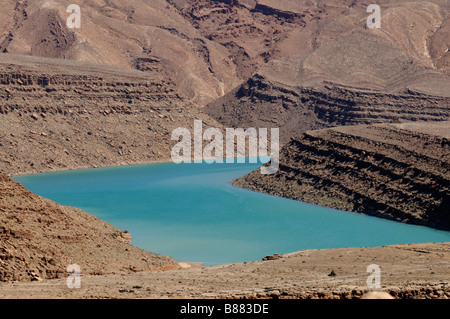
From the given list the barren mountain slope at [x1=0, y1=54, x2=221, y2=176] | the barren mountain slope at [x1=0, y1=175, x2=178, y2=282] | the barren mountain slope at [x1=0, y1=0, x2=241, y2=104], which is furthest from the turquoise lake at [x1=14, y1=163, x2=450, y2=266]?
the barren mountain slope at [x1=0, y1=0, x2=241, y2=104]

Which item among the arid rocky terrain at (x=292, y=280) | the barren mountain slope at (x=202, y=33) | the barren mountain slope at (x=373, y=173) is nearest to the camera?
the arid rocky terrain at (x=292, y=280)

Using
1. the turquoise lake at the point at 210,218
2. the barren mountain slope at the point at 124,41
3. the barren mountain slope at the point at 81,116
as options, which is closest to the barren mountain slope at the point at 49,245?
the turquoise lake at the point at 210,218

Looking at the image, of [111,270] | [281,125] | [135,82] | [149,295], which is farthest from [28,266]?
[281,125]

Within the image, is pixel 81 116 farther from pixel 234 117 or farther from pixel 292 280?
pixel 292 280

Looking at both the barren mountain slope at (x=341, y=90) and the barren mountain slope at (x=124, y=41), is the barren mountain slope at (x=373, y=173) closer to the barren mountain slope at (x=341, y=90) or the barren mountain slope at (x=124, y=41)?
the barren mountain slope at (x=341, y=90)

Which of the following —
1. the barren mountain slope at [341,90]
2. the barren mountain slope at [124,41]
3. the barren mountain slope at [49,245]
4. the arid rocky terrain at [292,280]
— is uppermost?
the barren mountain slope at [124,41]

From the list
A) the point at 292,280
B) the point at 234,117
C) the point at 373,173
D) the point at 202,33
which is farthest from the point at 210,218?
the point at 202,33
